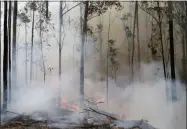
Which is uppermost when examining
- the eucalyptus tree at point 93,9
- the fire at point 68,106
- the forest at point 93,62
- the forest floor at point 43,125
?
the eucalyptus tree at point 93,9

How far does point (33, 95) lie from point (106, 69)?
137cm

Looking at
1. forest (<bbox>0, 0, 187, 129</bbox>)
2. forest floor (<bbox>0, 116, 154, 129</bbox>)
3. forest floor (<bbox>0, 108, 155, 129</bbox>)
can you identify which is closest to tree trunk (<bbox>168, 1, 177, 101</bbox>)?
forest (<bbox>0, 0, 187, 129</bbox>)

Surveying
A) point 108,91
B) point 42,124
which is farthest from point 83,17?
point 42,124

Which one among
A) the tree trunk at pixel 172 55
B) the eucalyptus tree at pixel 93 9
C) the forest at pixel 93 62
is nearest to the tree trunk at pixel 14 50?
the forest at pixel 93 62

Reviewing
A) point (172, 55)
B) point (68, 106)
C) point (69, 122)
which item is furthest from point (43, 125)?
point (172, 55)

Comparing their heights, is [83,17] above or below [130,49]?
above

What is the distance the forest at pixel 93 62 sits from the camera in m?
5.76

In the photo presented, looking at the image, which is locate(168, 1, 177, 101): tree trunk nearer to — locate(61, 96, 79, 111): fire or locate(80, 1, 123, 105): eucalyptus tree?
locate(80, 1, 123, 105): eucalyptus tree

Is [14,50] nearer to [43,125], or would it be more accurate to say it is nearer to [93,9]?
[43,125]

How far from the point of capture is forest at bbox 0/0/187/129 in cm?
576

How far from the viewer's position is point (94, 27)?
19.3 feet

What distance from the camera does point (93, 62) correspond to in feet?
19.1

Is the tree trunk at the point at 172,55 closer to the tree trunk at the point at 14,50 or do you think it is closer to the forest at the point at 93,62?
the forest at the point at 93,62

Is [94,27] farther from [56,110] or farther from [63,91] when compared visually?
[56,110]
